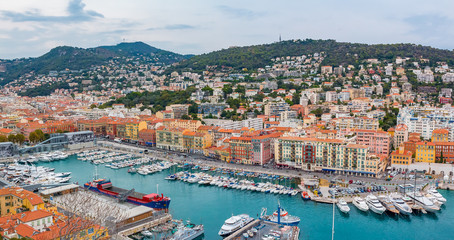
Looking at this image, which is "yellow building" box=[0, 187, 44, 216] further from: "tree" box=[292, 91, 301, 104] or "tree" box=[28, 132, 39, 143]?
"tree" box=[292, 91, 301, 104]

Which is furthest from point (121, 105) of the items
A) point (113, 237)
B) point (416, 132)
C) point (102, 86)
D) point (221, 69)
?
point (113, 237)

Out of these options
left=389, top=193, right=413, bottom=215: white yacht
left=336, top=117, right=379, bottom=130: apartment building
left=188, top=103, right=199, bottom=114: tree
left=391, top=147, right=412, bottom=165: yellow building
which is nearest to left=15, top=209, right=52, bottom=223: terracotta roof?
left=389, top=193, right=413, bottom=215: white yacht

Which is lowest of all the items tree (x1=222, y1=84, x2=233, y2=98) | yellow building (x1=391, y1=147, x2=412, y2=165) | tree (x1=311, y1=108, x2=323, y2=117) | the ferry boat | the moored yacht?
the moored yacht

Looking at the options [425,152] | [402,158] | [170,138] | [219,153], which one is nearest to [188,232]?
[219,153]

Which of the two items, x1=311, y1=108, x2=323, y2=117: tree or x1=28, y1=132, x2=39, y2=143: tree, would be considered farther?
x1=311, y1=108, x2=323, y2=117: tree

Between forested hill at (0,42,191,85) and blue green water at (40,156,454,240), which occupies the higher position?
forested hill at (0,42,191,85)

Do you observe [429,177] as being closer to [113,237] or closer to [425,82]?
[113,237]
